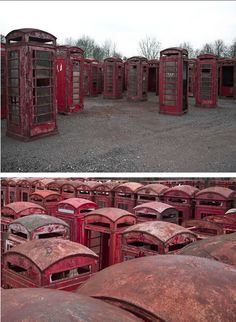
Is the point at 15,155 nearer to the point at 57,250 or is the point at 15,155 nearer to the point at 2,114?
the point at 57,250

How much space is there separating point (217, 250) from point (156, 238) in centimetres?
179

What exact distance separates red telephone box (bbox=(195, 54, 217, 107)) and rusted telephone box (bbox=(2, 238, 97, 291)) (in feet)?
46.0

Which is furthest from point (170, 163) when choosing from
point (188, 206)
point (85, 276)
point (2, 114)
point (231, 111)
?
point (231, 111)

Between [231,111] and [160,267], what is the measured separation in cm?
1462

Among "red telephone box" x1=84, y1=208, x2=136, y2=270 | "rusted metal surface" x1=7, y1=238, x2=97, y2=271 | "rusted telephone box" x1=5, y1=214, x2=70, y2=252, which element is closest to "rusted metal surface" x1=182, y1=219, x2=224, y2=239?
"red telephone box" x1=84, y1=208, x2=136, y2=270

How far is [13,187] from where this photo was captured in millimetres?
18484

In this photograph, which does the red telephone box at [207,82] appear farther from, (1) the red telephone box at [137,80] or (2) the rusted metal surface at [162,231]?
(2) the rusted metal surface at [162,231]

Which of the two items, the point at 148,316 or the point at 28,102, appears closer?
the point at 148,316

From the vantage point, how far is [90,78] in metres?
24.7

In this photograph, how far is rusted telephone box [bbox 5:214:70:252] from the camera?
316 inches

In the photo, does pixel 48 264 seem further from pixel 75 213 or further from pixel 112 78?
pixel 112 78

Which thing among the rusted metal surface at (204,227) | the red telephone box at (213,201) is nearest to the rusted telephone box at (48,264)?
the rusted metal surface at (204,227)

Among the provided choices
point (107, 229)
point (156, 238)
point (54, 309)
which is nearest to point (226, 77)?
point (107, 229)

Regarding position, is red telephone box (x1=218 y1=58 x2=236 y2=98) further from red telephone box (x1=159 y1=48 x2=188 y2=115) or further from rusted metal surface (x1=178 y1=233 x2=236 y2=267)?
rusted metal surface (x1=178 y1=233 x2=236 y2=267)
